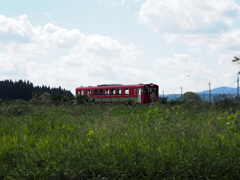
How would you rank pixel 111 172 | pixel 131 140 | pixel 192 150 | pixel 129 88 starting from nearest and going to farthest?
1. pixel 111 172
2. pixel 192 150
3. pixel 131 140
4. pixel 129 88

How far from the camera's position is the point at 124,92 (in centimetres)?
2906

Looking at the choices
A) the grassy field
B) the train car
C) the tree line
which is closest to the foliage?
the grassy field

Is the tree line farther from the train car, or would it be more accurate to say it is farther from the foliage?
the foliage

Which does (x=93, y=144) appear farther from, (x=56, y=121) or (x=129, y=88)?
(x=129, y=88)

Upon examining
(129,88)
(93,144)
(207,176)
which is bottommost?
(207,176)

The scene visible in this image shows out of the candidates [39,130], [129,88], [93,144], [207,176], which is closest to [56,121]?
[39,130]

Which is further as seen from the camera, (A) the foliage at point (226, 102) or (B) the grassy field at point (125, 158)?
(A) the foliage at point (226, 102)

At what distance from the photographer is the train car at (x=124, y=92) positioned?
28031 mm

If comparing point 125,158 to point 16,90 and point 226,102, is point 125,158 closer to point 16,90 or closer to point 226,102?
point 226,102

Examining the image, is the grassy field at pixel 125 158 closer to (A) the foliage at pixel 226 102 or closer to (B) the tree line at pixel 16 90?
(A) the foliage at pixel 226 102

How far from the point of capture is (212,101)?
16.6m

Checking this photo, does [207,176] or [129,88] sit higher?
[129,88]

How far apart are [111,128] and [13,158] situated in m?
3.68

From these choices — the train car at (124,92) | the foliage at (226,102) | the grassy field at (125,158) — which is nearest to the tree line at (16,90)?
the train car at (124,92)
